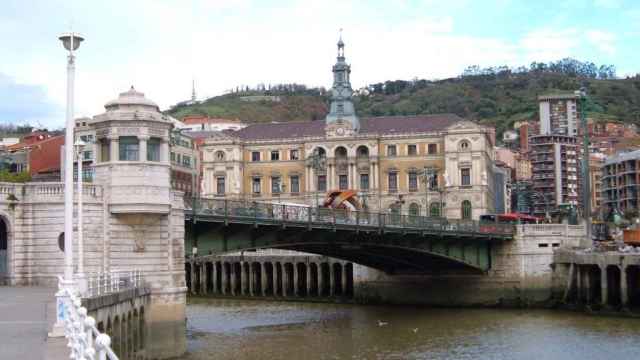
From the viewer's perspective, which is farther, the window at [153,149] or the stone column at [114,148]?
the window at [153,149]

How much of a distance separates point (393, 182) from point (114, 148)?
3534 inches

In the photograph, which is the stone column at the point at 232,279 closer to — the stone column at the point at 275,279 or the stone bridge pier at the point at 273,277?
the stone bridge pier at the point at 273,277

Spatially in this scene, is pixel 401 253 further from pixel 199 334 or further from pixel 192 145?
pixel 192 145

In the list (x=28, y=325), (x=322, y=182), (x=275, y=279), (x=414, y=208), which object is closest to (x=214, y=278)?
(x=275, y=279)

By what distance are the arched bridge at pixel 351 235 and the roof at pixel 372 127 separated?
1888 inches

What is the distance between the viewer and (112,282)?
4084 centimetres

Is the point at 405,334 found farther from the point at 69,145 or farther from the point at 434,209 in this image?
A: the point at 434,209

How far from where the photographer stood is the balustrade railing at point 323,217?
186ft

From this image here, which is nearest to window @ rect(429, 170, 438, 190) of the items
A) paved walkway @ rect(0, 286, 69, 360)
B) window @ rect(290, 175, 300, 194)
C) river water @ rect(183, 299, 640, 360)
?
window @ rect(290, 175, 300, 194)

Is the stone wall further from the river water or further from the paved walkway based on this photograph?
the paved walkway

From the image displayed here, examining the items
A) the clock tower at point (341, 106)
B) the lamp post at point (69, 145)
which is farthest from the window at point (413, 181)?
the lamp post at point (69, 145)

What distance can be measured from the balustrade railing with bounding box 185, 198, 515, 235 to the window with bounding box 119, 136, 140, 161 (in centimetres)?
750

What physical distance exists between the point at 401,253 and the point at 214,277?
32655 millimetres

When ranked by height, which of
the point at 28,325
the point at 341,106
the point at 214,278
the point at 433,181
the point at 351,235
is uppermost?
the point at 341,106
